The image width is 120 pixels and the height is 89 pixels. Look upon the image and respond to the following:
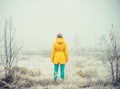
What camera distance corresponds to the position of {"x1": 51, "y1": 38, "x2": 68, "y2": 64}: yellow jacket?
9.74 meters

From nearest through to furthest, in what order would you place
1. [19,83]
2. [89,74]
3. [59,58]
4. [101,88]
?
[101,88] < [19,83] < [59,58] < [89,74]

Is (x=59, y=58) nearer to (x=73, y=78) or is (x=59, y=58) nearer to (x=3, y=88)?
(x=73, y=78)

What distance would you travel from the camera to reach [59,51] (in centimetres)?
991

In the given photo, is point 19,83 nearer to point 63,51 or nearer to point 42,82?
point 42,82

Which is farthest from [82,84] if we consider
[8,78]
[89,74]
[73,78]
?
[8,78]

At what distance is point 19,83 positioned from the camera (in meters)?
8.86

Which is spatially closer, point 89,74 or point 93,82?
point 93,82

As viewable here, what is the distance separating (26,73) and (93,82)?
11.3 feet

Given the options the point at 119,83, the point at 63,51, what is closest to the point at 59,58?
the point at 63,51

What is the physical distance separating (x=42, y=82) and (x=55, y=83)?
52cm

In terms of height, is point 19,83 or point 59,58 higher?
point 59,58

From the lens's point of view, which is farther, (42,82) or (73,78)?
(73,78)

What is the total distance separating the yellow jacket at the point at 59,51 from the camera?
9.74 m

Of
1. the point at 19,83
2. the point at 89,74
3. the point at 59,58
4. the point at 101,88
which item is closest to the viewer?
the point at 101,88
